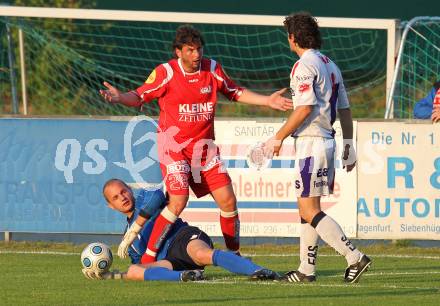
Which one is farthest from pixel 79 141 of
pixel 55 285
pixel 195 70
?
pixel 55 285

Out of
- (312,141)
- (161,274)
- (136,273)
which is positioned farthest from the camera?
(136,273)

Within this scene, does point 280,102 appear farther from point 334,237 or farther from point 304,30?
point 334,237

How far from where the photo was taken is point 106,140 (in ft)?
48.3

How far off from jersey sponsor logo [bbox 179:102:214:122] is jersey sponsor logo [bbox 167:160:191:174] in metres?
0.39

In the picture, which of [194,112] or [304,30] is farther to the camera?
[194,112]

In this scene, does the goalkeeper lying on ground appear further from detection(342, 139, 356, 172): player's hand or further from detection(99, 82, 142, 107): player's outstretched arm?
detection(342, 139, 356, 172): player's hand

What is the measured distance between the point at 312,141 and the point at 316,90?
16.0 inches

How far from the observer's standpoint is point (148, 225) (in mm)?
10570

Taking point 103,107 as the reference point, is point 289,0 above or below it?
above

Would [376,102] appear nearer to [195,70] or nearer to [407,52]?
[407,52]

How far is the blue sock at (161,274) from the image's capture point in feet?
32.5

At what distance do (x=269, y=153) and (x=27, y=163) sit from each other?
18.4 ft

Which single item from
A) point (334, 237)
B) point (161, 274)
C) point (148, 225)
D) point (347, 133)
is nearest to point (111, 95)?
point (148, 225)

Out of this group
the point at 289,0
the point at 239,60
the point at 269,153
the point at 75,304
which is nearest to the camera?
the point at 75,304
